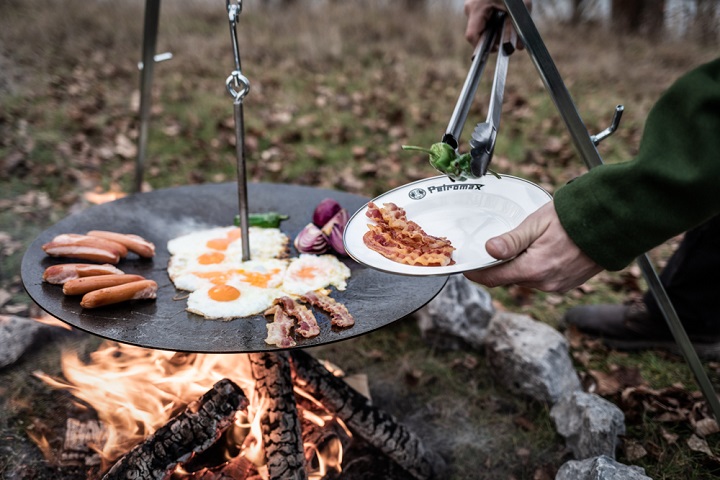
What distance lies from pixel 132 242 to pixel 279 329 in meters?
0.93

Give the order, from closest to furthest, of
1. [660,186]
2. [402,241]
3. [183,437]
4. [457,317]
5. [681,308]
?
[660,186] < [402,241] < [183,437] < [681,308] < [457,317]

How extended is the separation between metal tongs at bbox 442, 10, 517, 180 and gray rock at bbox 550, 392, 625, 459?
4.56ft

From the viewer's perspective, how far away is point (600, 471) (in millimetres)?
2121

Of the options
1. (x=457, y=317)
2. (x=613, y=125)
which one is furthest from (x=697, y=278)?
(x=613, y=125)

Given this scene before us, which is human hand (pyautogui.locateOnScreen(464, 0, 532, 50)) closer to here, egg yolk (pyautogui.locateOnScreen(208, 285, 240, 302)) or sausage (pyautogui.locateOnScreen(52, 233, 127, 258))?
egg yolk (pyautogui.locateOnScreen(208, 285, 240, 302))

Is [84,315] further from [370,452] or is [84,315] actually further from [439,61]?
[439,61]

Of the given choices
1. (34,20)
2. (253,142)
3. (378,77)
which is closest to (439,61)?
(378,77)

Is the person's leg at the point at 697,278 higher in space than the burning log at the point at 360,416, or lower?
higher

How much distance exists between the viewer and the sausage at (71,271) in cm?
204

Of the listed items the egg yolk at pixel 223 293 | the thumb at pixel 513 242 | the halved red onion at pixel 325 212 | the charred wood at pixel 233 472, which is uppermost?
the thumb at pixel 513 242

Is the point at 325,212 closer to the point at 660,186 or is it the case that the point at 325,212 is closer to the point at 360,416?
the point at 360,416

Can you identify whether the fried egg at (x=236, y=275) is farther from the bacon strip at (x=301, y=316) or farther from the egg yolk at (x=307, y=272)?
the bacon strip at (x=301, y=316)

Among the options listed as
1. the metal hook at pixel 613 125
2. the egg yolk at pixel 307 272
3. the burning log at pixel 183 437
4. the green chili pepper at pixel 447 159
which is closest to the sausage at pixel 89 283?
the burning log at pixel 183 437

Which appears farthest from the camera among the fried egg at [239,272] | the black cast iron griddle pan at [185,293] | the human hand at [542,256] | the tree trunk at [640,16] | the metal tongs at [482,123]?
the tree trunk at [640,16]
